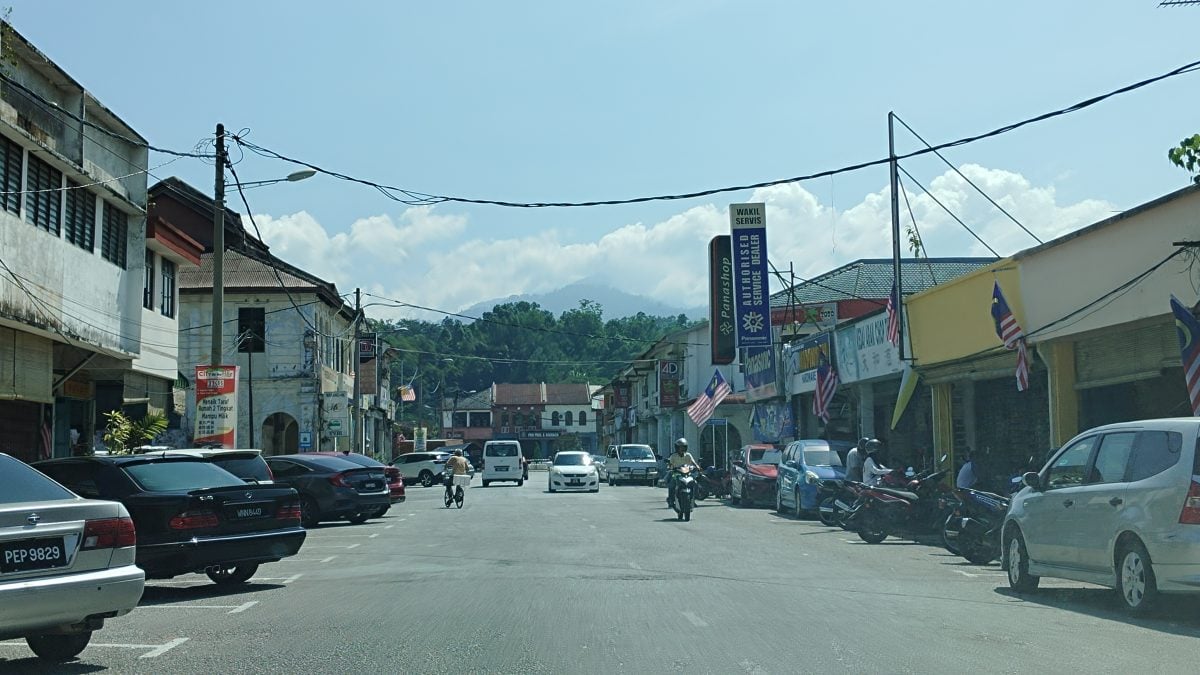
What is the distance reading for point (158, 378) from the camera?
3014 cm

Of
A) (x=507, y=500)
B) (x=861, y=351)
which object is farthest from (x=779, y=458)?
(x=507, y=500)

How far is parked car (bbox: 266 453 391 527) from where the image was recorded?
25500 millimetres

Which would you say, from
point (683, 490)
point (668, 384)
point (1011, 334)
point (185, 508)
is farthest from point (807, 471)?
point (668, 384)

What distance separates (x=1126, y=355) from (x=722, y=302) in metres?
25.6

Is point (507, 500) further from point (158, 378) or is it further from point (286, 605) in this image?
point (286, 605)

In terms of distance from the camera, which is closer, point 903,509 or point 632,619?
point 632,619

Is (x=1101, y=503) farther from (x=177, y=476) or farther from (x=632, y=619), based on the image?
(x=177, y=476)

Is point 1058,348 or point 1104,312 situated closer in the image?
point 1104,312

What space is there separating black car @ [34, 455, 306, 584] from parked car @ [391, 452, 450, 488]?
141ft

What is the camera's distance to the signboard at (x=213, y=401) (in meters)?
23.9

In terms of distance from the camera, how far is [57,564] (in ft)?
26.5

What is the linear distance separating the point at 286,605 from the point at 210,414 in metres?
12.9

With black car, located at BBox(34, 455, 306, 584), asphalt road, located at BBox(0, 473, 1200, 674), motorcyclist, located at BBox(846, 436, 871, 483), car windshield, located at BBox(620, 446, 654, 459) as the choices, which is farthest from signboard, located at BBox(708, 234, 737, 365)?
black car, located at BBox(34, 455, 306, 584)

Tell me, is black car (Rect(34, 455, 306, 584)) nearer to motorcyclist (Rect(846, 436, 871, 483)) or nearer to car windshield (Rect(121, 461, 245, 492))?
car windshield (Rect(121, 461, 245, 492))
